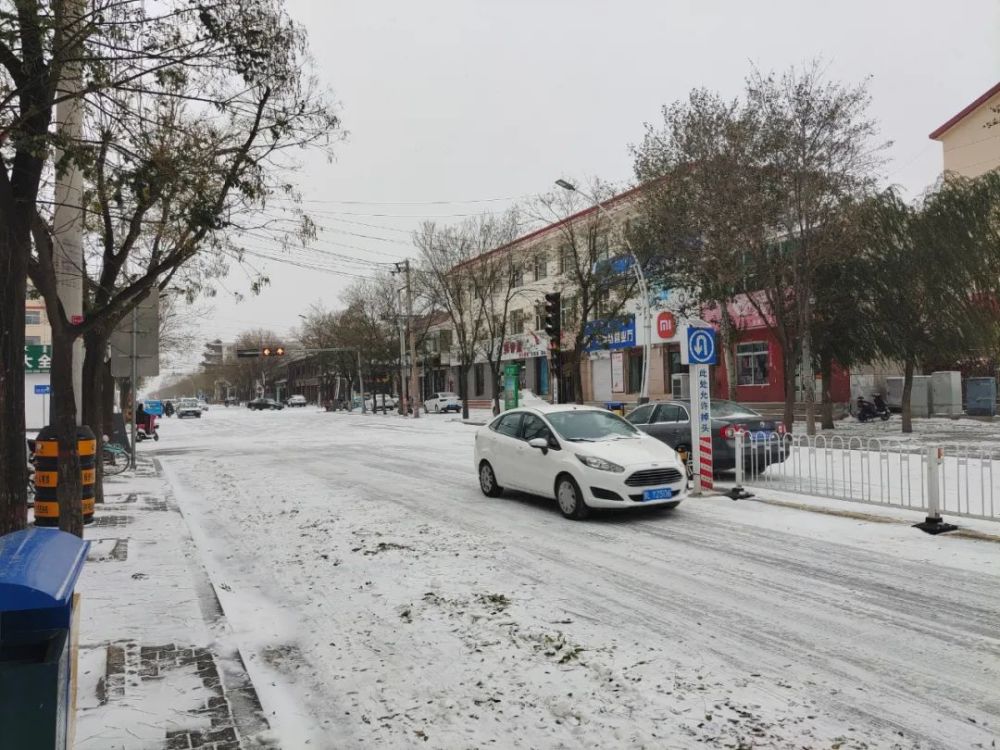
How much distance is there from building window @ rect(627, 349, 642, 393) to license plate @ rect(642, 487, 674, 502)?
32375 mm

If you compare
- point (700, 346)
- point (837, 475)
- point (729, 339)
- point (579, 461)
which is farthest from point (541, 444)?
point (729, 339)

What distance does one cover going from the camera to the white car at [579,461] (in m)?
9.09

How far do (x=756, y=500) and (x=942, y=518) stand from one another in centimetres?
256

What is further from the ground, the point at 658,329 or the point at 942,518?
the point at 658,329

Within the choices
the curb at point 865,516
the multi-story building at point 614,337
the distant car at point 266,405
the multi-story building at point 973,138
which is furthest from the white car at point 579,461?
the distant car at point 266,405

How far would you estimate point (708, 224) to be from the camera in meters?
20.8

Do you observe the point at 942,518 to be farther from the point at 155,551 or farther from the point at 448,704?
the point at 155,551

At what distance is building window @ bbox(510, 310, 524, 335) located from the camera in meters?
49.6

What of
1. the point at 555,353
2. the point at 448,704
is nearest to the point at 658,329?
the point at 555,353

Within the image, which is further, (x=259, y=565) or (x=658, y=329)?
(x=658, y=329)

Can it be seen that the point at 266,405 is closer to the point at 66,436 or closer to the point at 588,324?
the point at 588,324

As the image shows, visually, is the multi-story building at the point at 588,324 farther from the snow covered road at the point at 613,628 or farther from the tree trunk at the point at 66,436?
the tree trunk at the point at 66,436

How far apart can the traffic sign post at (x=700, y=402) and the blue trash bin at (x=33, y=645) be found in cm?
1006

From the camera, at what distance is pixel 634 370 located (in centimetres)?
4194
